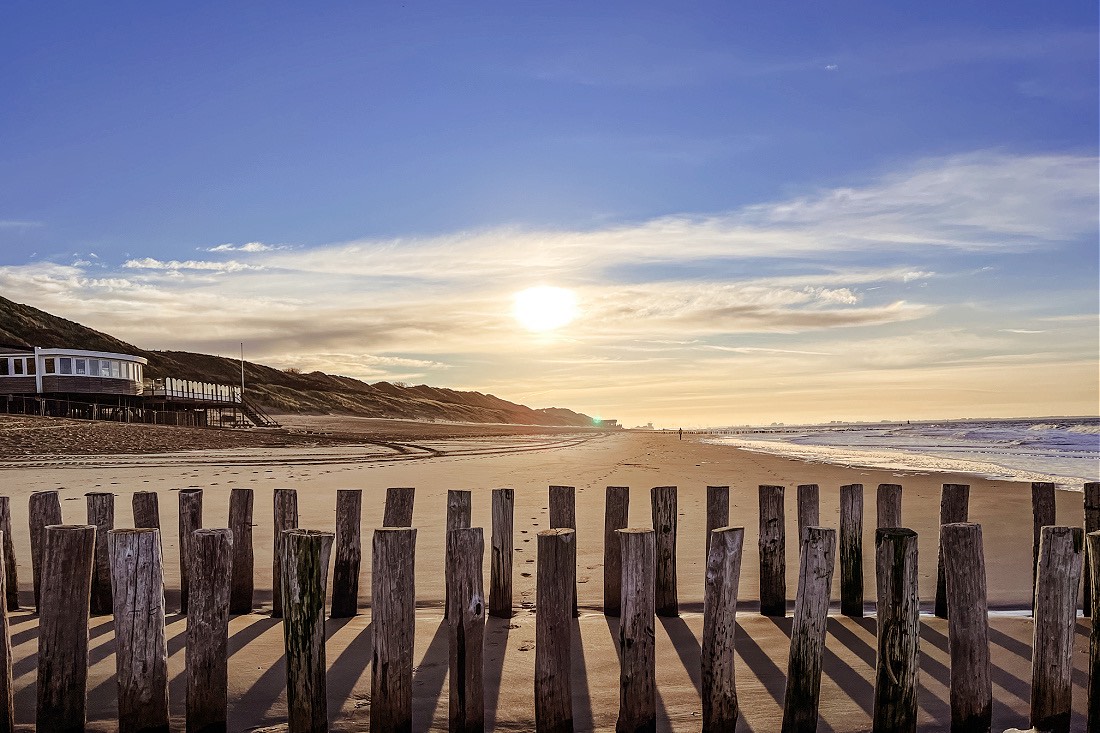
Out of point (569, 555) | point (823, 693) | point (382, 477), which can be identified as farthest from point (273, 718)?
point (382, 477)

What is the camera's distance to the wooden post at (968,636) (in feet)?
14.4

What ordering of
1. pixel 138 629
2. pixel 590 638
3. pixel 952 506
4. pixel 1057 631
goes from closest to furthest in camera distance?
1. pixel 138 629
2. pixel 1057 631
3. pixel 590 638
4. pixel 952 506

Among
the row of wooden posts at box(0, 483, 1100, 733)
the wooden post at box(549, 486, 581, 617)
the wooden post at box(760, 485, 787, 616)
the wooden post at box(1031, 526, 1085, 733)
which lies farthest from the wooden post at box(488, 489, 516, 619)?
the wooden post at box(1031, 526, 1085, 733)

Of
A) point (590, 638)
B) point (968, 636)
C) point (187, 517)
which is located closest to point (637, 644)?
point (590, 638)

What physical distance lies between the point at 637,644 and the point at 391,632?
1.29 m

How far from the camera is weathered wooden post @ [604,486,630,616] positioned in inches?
252

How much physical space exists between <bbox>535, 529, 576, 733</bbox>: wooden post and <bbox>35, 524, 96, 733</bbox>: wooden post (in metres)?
2.44

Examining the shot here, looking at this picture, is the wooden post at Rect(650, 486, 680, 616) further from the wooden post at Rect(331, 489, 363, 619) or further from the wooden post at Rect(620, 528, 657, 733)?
the wooden post at Rect(331, 489, 363, 619)

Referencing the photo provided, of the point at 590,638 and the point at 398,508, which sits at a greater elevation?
the point at 398,508

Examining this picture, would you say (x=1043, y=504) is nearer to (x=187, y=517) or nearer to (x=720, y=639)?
(x=720, y=639)

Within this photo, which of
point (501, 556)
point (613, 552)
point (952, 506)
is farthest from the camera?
point (952, 506)

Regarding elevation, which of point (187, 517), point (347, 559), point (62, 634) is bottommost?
point (347, 559)

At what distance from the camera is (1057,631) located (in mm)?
4484

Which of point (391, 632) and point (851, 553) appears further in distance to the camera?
point (851, 553)
